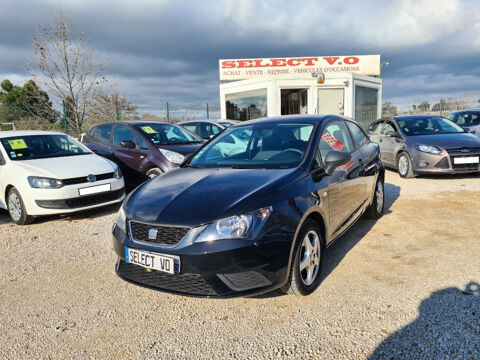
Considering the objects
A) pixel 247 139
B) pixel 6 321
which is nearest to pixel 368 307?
pixel 247 139

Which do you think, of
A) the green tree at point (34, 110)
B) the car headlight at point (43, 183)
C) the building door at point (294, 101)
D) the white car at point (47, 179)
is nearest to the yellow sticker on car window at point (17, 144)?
the white car at point (47, 179)

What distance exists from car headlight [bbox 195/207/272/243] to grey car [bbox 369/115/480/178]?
6313 millimetres

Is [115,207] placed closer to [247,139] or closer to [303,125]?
[247,139]

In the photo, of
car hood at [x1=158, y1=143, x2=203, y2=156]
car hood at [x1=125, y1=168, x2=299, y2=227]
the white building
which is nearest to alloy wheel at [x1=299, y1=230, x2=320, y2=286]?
car hood at [x1=125, y1=168, x2=299, y2=227]

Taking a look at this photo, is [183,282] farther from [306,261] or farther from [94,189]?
[94,189]

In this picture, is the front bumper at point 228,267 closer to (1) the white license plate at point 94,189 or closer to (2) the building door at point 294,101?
(1) the white license plate at point 94,189

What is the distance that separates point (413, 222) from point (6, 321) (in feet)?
15.1

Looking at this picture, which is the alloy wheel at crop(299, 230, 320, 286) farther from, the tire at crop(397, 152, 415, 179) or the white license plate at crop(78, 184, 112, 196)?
the tire at crop(397, 152, 415, 179)

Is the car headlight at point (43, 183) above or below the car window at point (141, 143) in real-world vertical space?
below

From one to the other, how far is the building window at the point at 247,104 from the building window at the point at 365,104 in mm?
4416

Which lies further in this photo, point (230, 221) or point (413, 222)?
point (413, 222)

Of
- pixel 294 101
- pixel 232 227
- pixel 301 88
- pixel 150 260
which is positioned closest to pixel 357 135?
pixel 232 227

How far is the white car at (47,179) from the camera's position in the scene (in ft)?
16.7

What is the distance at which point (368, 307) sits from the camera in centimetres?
264
